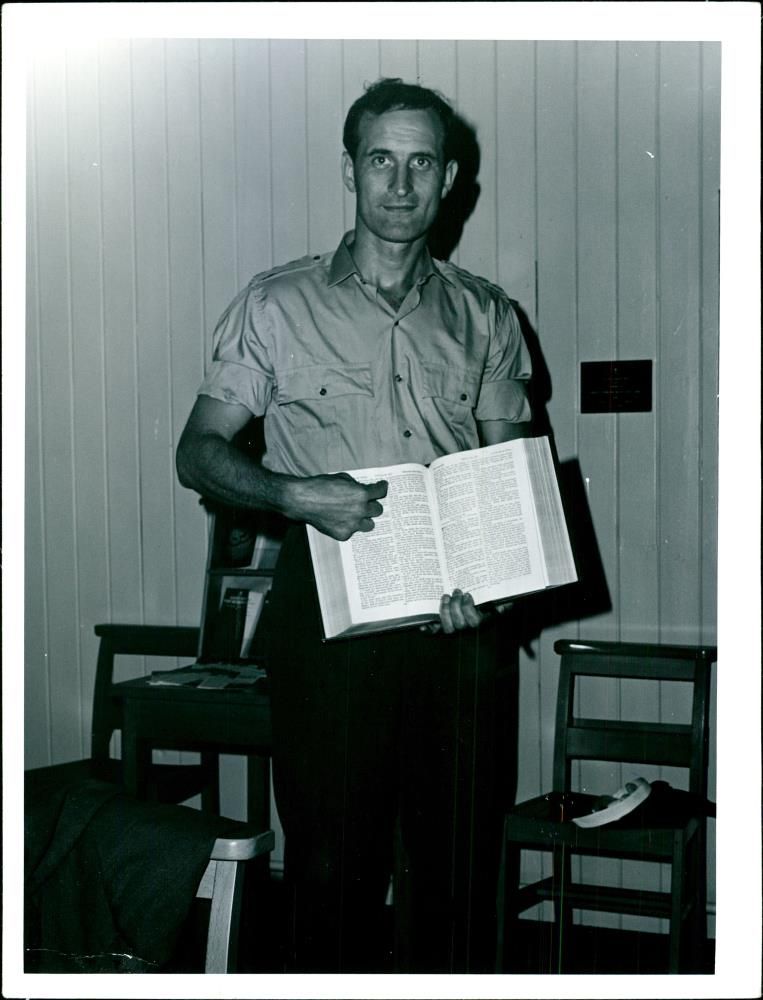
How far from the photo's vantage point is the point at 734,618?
5.50 feet

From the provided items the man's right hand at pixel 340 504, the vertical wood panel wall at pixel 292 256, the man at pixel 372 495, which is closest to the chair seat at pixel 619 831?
the man at pixel 372 495

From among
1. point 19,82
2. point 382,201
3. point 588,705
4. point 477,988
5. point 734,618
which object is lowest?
point 477,988

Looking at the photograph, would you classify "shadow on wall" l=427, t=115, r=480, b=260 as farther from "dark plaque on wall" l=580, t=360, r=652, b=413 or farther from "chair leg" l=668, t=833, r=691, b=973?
"chair leg" l=668, t=833, r=691, b=973

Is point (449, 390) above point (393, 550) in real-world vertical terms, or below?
above

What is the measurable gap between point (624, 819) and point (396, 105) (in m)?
1.57

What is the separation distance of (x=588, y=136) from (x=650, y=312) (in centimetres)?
45

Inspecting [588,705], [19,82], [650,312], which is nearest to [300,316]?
[19,82]

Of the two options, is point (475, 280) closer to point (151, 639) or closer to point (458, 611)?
point (458, 611)

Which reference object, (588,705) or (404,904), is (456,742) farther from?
(588,705)

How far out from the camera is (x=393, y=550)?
63.2 inches

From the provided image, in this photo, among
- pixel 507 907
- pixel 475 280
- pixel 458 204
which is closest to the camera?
pixel 507 907

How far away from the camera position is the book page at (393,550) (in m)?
1.60

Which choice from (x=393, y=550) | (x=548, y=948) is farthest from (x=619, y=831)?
(x=393, y=550)

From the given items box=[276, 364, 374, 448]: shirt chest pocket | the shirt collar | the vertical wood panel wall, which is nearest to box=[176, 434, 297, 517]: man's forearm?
box=[276, 364, 374, 448]: shirt chest pocket
